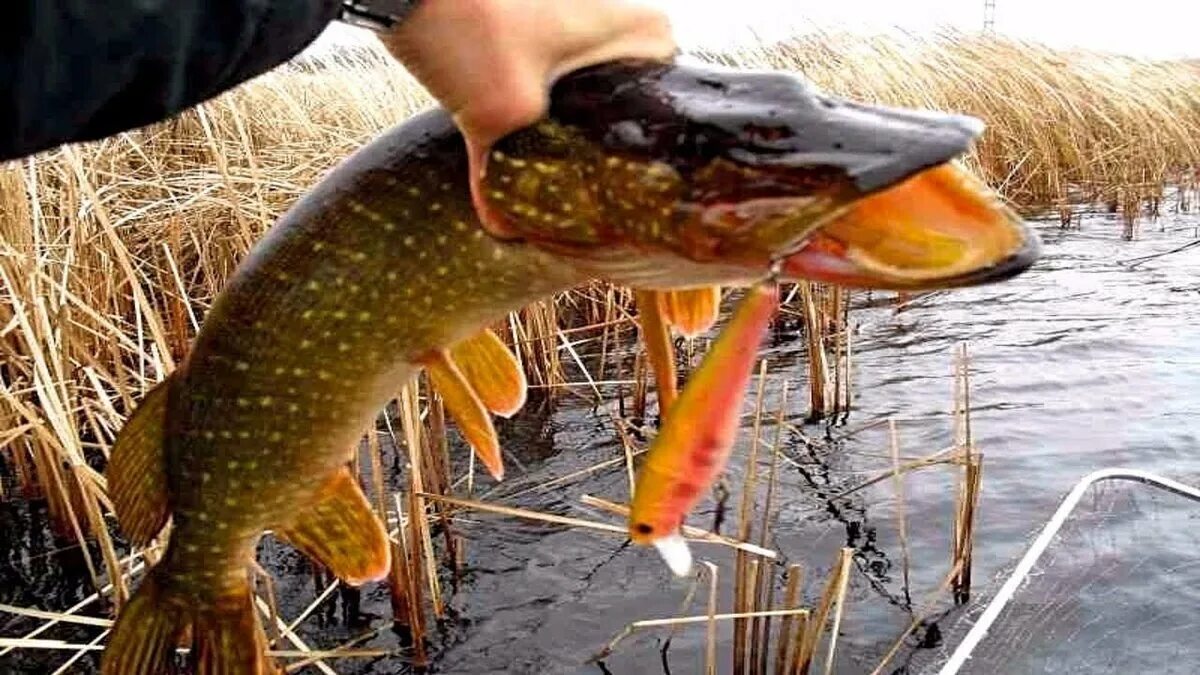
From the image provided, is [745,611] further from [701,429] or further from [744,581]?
[701,429]

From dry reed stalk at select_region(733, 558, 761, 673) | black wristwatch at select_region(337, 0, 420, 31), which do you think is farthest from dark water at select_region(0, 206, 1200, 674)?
black wristwatch at select_region(337, 0, 420, 31)

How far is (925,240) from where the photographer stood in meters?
0.94

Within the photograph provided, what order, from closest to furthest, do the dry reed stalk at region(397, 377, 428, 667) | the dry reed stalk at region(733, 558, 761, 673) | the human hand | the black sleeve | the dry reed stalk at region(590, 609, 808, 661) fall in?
the black sleeve, the human hand, the dry reed stalk at region(590, 609, 808, 661), the dry reed stalk at region(733, 558, 761, 673), the dry reed stalk at region(397, 377, 428, 667)

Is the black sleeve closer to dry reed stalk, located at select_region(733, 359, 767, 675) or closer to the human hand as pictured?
the human hand

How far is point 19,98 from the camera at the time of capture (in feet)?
2.68

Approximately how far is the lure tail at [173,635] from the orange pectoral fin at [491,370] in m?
0.48

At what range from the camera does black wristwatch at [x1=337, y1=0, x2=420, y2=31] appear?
1.00 meters

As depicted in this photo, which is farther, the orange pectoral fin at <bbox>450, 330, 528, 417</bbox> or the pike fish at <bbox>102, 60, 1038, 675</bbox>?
the orange pectoral fin at <bbox>450, 330, 528, 417</bbox>

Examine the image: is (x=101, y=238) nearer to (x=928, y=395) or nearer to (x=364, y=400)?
(x=364, y=400)

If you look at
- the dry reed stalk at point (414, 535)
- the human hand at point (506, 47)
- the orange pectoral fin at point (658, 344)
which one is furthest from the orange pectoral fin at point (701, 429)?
the dry reed stalk at point (414, 535)

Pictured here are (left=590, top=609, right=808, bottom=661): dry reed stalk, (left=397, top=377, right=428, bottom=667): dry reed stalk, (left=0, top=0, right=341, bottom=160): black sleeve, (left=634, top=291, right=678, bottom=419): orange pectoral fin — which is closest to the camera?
(left=0, top=0, right=341, bottom=160): black sleeve

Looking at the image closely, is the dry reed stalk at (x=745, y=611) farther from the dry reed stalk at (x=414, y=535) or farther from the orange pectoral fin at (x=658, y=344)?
the orange pectoral fin at (x=658, y=344)

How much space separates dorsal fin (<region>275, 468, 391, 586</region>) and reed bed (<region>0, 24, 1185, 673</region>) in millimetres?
1150

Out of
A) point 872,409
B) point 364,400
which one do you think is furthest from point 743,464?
point 364,400
